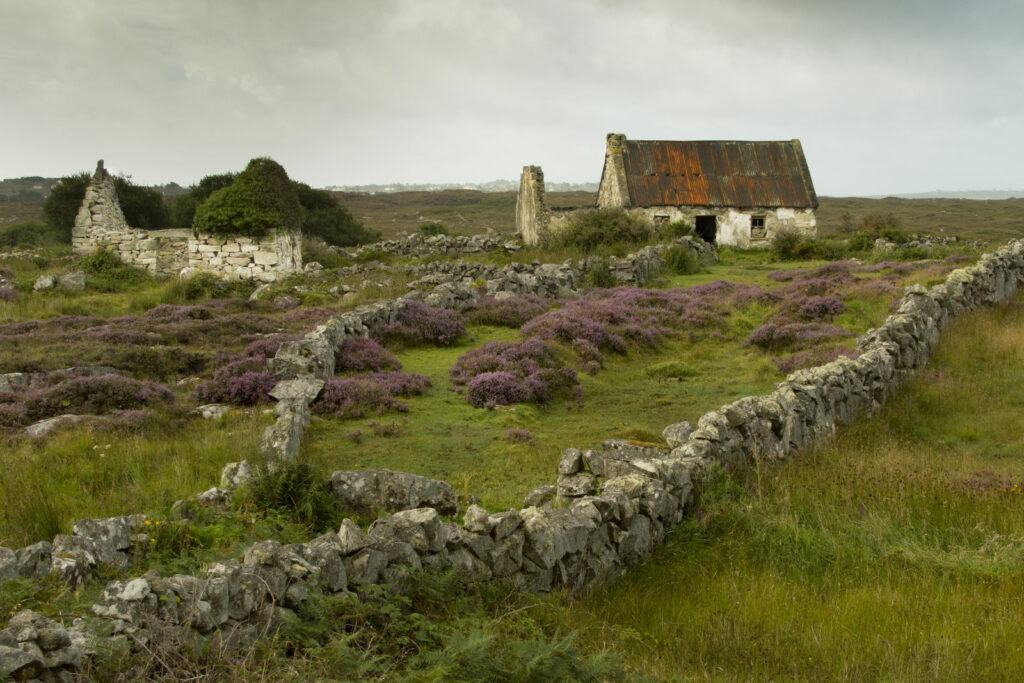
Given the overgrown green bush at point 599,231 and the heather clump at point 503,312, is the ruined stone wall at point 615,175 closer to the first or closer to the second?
the overgrown green bush at point 599,231

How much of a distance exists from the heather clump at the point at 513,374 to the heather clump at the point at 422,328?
2.14 metres

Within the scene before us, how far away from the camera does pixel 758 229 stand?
1464 inches

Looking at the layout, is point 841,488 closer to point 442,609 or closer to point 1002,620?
point 1002,620

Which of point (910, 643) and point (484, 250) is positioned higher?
point (484, 250)

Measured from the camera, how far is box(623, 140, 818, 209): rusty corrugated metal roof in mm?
37438

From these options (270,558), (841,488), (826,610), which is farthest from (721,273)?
(270,558)

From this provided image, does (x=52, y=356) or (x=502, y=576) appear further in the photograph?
(x=52, y=356)

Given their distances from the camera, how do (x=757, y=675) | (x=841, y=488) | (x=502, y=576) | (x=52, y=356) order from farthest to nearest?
(x=52, y=356), (x=841, y=488), (x=502, y=576), (x=757, y=675)

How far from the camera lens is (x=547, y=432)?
34.2 ft

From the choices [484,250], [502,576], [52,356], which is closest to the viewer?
[502,576]

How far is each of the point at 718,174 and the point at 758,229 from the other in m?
4.03

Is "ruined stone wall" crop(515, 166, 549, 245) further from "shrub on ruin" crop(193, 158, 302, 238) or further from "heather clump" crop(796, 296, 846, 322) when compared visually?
"heather clump" crop(796, 296, 846, 322)

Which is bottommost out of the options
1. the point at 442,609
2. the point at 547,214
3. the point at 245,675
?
the point at 442,609

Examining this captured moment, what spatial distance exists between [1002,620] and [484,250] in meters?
31.2
